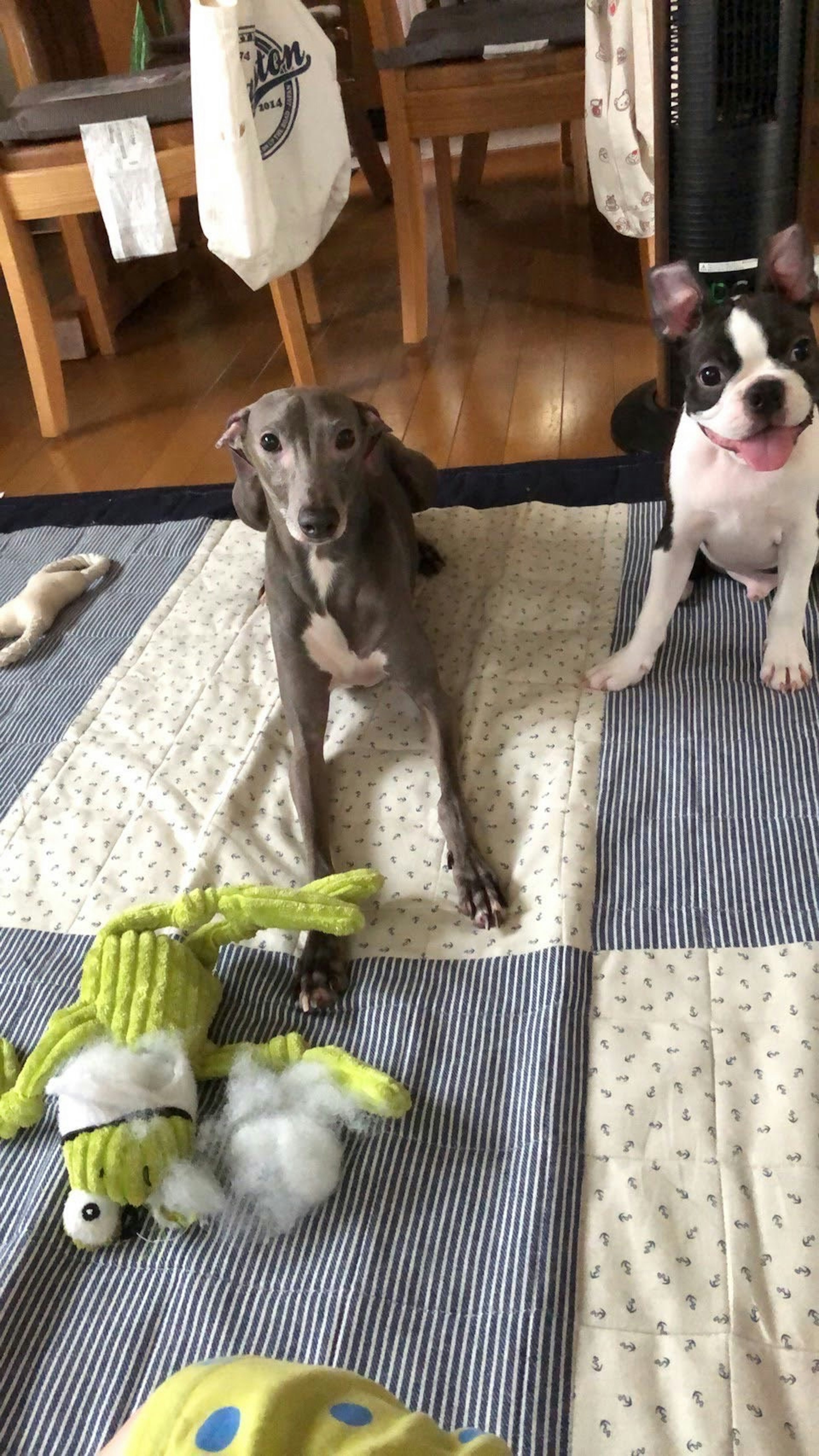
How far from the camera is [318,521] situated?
1.30 meters

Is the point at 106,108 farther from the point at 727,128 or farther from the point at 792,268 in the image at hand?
the point at 792,268

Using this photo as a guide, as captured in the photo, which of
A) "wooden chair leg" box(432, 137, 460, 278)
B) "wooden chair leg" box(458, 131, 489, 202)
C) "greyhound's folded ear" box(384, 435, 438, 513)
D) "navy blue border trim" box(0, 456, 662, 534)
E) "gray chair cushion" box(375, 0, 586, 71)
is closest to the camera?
"greyhound's folded ear" box(384, 435, 438, 513)

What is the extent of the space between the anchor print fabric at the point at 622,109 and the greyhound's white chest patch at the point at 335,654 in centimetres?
121

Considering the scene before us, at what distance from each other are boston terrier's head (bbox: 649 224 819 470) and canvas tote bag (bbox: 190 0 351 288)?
120 cm

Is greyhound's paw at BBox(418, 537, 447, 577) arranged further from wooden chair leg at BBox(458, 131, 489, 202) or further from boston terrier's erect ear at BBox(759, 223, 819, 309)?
wooden chair leg at BBox(458, 131, 489, 202)

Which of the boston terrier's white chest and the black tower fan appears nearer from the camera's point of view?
the boston terrier's white chest

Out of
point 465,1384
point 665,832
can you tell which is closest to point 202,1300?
point 465,1384

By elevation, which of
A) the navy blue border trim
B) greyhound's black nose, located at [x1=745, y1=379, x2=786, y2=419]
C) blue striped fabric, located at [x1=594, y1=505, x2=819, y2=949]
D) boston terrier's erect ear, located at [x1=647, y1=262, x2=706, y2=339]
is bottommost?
the navy blue border trim

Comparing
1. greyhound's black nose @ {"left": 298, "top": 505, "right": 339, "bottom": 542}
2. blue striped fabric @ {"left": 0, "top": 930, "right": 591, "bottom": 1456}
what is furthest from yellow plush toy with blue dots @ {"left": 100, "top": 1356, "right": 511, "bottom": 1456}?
greyhound's black nose @ {"left": 298, "top": 505, "right": 339, "bottom": 542}

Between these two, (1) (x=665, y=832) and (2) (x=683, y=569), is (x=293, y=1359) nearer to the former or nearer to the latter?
(1) (x=665, y=832)

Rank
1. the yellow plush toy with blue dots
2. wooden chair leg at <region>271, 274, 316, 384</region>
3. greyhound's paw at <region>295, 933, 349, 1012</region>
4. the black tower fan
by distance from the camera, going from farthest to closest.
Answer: wooden chair leg at <region>271, 274, 316, 384</region>, the black tower fan, greyhound's paw at <region>295, 933, 349, 1012</region>, the yellow plush toy with blue dots

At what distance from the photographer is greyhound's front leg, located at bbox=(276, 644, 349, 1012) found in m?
1.16

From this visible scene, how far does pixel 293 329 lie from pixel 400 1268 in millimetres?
2315

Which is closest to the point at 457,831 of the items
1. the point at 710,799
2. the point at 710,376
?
the point at 710,799
